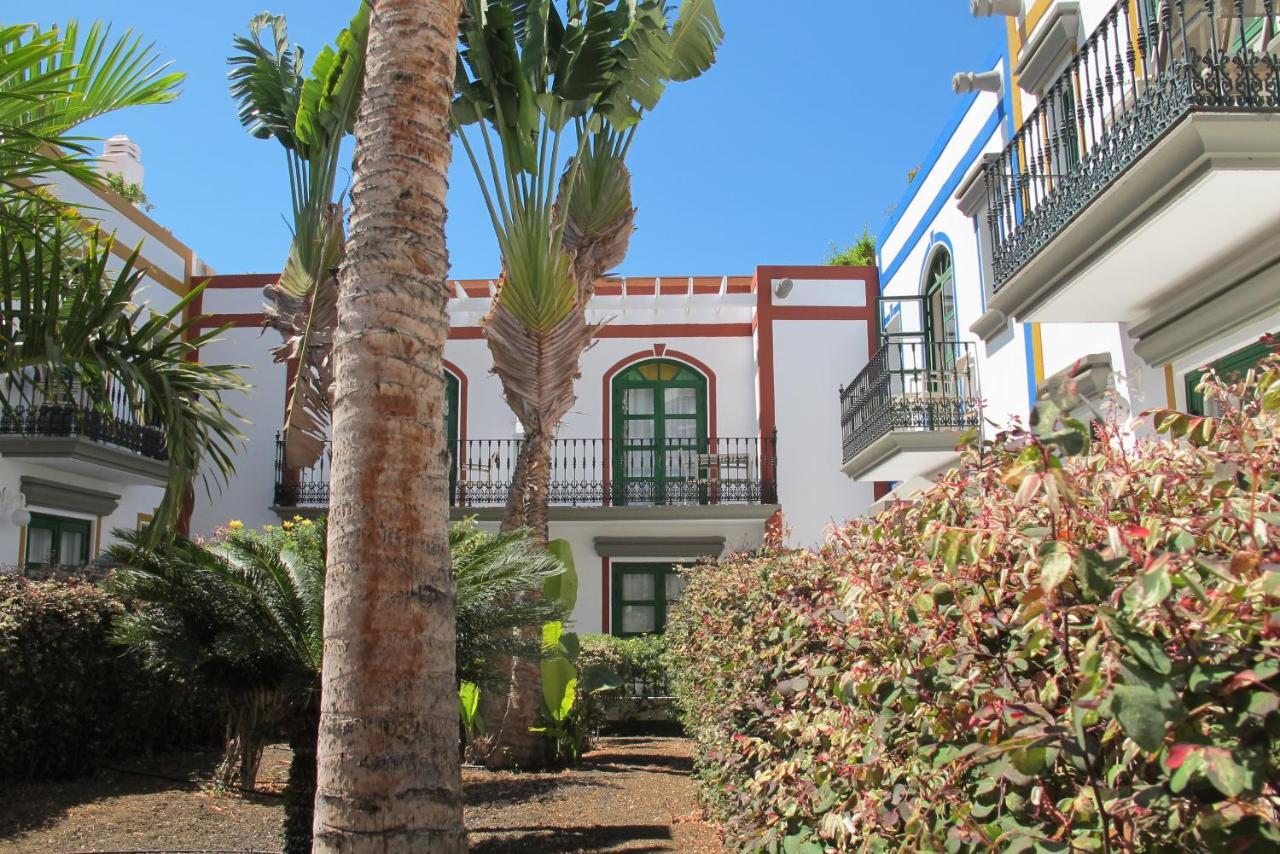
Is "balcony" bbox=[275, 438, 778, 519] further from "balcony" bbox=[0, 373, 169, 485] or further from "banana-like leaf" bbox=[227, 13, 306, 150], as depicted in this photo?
"banana-like leaf" bbox=[227, 13, 306, 150]

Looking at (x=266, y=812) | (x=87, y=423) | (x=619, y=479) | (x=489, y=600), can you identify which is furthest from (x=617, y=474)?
(x=489, y=600)

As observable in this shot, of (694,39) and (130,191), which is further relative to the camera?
(130,191)

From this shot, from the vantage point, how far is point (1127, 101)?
803 cm

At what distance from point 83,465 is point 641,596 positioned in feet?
31.1

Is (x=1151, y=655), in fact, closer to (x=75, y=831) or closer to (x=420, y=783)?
(x=420, y=783)

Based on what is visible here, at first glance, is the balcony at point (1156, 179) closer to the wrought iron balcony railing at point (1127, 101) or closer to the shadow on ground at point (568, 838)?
the wrought iron balcony railing at point (1127, 101)

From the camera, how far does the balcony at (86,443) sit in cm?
1543

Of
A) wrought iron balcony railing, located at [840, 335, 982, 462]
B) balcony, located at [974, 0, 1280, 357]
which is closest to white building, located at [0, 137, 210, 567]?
wrought iron balcony railing, located at [840, 335, 982, 462]

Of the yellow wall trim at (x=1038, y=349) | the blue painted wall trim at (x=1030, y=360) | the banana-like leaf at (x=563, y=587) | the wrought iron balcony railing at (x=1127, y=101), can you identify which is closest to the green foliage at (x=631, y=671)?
the banana-like leaf at (x=563, y=587)

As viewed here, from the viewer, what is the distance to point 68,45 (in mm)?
6355

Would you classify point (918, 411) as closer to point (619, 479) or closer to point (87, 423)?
point (619, 479)

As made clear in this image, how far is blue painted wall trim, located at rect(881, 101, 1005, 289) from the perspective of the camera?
11.5 m

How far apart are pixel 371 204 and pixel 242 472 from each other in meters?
16.8

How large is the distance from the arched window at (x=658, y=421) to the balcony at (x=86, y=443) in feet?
26.1
